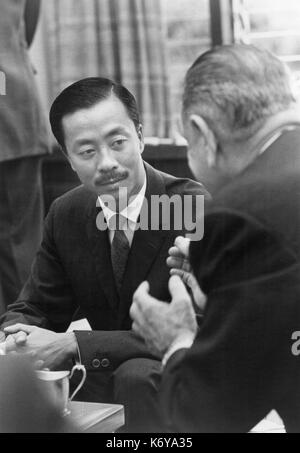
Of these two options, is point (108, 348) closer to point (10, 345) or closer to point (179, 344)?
point (10, 345)

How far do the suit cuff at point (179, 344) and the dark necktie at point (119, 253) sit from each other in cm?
38

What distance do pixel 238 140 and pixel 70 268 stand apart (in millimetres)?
644

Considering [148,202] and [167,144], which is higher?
[167,144]

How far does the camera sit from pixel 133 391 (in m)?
1.53

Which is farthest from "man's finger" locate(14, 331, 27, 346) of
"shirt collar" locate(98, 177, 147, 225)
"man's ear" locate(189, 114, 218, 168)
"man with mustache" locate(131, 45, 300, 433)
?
"man's ear" locate(189, 114, 218, 168)

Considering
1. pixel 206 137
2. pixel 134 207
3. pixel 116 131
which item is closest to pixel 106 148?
pixel 116 131

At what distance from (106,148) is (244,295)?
540 mm

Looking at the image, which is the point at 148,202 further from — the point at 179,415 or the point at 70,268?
the point at 179,415

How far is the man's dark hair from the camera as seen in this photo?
164cm

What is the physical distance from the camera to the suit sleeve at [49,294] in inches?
69.8

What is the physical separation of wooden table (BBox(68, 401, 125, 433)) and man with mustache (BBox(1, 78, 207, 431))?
12cm
